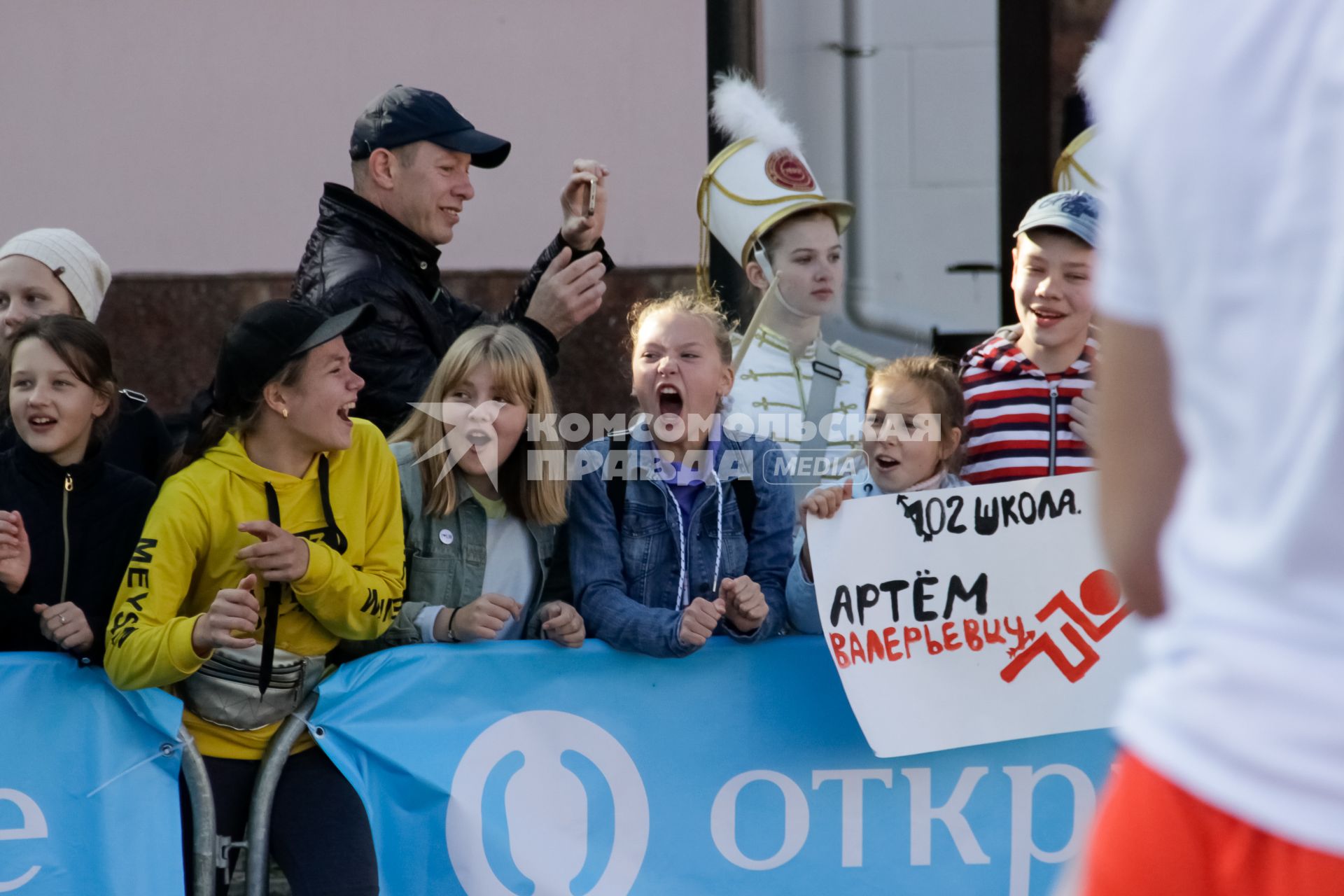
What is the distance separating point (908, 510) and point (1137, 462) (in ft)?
6.89

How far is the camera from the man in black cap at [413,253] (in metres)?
3.88

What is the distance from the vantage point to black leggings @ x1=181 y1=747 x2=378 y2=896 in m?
3.00

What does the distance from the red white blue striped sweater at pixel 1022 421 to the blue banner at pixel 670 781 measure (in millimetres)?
638

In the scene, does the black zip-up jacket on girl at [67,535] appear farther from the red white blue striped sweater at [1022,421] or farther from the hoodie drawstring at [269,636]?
the red white blue striped sweater at [1022,421]

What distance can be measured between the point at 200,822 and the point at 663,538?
3.44ft

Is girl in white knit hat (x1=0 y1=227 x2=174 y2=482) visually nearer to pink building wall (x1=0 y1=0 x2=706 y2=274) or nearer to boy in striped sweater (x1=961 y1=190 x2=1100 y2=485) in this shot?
boy in striped sweater (x1=961 y1=190 x2=1100 y2=485)

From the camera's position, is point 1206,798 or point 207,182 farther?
point 207,182

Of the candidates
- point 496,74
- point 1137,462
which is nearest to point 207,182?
point 496,74

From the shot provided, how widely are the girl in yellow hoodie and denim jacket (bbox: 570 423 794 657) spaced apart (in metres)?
0.39

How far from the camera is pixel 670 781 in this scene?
10.5 ft

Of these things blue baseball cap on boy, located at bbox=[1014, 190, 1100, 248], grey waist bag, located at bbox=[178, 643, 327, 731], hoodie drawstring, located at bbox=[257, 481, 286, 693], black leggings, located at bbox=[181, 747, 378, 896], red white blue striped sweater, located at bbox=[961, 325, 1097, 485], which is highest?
blue baseball cap on boy, located at bbox=[1014, 190, 1100, 248]

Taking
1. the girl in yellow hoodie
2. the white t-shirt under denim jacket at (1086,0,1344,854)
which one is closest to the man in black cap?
the girl in yellow hoodie

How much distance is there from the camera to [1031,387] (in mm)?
3691

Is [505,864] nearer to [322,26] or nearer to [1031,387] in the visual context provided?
[1031,387]
